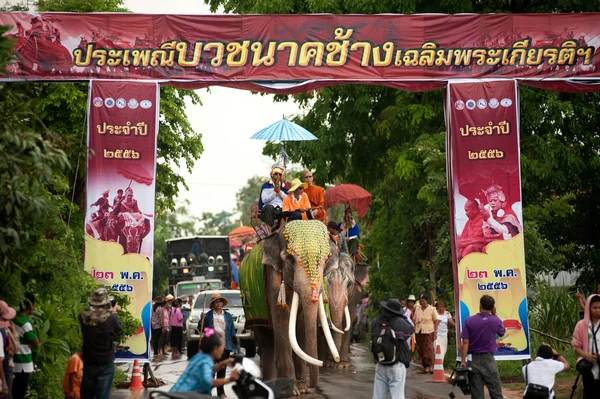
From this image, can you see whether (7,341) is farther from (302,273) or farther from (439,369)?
(439,369)

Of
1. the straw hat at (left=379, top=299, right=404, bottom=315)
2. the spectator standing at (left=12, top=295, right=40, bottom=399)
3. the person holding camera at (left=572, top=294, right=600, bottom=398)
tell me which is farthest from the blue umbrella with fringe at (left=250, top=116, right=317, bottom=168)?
the person holding camera at (left=572, top=294, right=600, bottom=398)

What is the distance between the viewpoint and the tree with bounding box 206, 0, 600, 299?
23656 mm

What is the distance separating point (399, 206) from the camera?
2794 centimetres

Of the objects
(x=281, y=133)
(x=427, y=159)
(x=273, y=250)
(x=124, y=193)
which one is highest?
(x=281, y=133)

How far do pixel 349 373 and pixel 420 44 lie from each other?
7.28 metres

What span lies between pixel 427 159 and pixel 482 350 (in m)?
10.3

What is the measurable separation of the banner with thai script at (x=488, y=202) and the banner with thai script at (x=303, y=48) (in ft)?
1.77

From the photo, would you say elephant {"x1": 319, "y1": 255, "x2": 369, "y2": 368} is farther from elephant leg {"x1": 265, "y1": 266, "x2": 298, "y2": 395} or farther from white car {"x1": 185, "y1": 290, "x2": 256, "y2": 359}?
white car {"x1": 185, "y1": 290, "x2": 256, "y2": 359}

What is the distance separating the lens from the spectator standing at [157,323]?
29.2 meters

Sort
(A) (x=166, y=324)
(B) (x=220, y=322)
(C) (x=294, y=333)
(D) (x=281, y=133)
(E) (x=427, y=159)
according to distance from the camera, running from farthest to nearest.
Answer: (A) (x=166, y=324)
(D) (x=281, y=133)
(E) (x=427, y=159)
(B) (x=220, y=322)
(C) (x=294, y=333)

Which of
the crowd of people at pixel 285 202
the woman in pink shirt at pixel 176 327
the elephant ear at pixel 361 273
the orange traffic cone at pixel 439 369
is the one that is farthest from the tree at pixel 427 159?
the woman in pink shirt at pixel 176 327

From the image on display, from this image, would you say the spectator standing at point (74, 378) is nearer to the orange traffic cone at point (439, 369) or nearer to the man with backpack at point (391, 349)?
the man with backpack at point (391, 349)

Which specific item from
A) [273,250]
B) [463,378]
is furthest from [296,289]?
[463,378]

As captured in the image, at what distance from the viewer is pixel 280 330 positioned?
1681 centimetres
